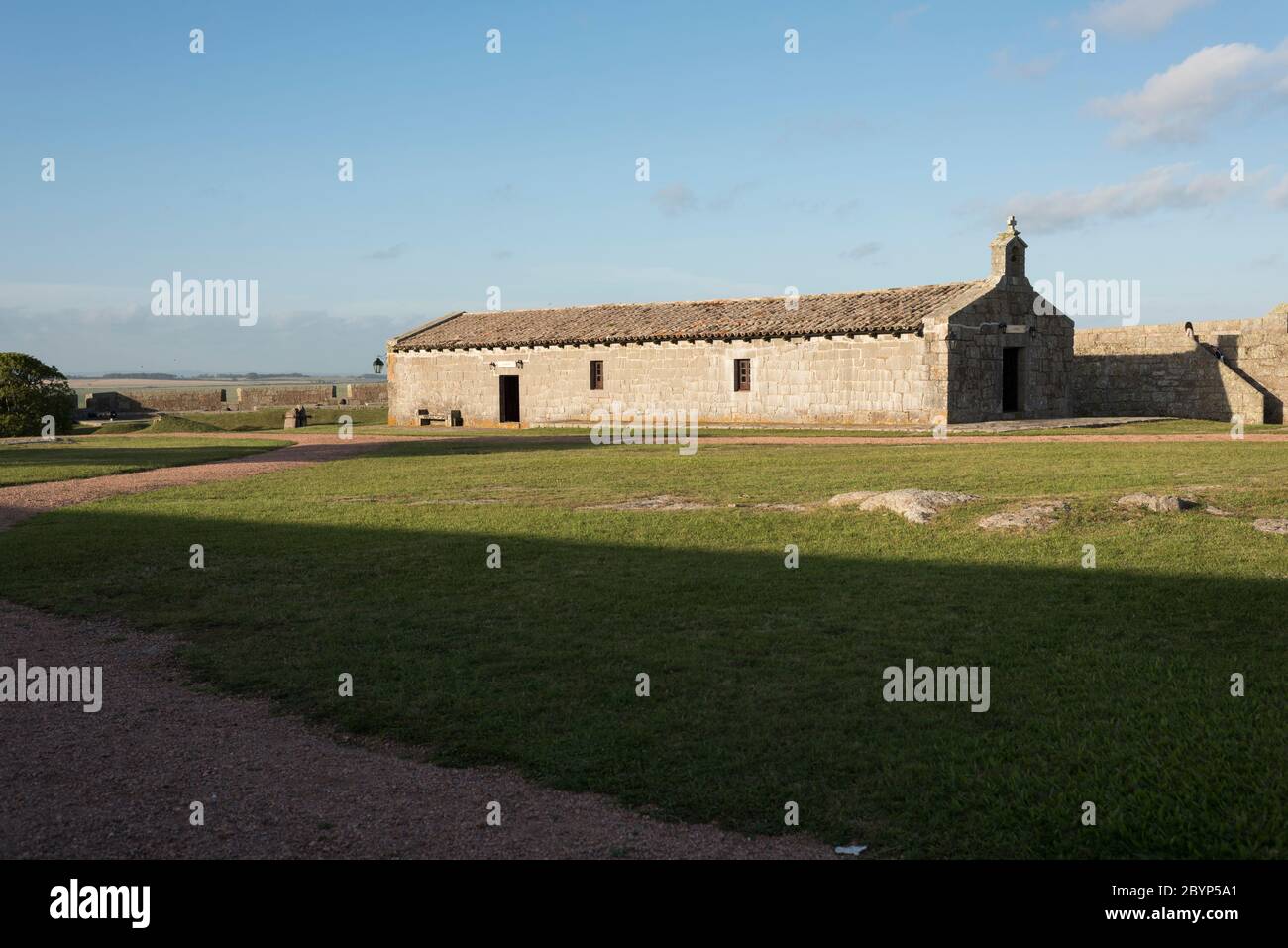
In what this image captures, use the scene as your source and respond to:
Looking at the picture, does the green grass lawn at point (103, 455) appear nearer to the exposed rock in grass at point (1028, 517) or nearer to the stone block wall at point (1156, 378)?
the exposed rock in grass at point (1028, 517)

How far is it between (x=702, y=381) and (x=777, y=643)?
30440 mm

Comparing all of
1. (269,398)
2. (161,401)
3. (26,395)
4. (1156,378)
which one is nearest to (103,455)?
(26,395)

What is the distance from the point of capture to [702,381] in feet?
123

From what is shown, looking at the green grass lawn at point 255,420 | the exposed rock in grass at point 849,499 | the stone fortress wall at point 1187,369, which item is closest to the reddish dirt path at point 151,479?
the exposed rock in grass at point 849,499

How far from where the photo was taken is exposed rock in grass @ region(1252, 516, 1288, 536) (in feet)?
35.9

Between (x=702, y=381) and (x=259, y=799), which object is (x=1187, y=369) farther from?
(x=259, y=799)

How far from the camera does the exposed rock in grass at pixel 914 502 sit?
12.2 meters

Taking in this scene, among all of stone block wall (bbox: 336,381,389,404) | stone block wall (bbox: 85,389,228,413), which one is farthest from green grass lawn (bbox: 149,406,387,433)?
stone block wall (bbox: 336,381,389,404)

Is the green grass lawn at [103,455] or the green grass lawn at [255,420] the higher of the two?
the green grass lawn at [255,420]

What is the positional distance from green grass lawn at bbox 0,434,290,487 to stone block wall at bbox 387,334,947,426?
1251 cm

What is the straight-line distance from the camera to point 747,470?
18828mm

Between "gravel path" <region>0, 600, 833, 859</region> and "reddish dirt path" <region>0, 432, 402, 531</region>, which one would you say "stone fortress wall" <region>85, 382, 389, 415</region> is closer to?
"reddish dirt path" <region>0, 432, 402, 531</region>

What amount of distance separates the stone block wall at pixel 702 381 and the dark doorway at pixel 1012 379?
445 centimetres
